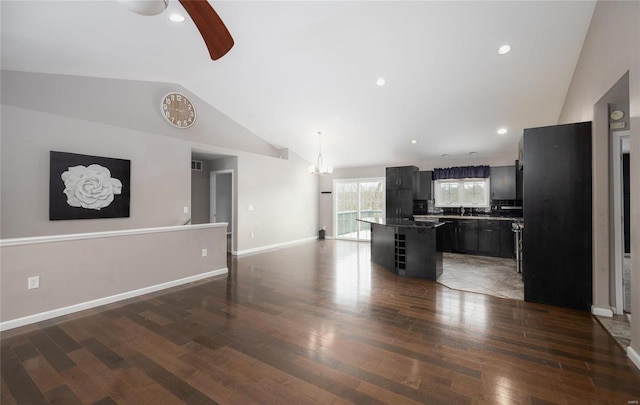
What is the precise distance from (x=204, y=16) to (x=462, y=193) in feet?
23.4

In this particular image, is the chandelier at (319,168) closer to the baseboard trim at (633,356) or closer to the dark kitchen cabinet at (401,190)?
the dark kitchen cabinet at (401,190)

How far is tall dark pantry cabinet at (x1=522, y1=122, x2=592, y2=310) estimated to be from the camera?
10.2ft

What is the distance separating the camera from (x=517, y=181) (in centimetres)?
648

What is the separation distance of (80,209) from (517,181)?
8.65 meters

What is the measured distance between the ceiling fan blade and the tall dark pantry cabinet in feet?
11.8

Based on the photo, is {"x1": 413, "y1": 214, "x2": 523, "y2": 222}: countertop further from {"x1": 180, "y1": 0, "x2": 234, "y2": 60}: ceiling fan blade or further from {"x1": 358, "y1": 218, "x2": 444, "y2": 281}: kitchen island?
{"x1": 180, "y1": 0, "x2": 234, "y2": 60}: ceiling fan blade

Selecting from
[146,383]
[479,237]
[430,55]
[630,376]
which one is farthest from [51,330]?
[479,237]

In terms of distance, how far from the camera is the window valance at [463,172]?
6777 millimetres

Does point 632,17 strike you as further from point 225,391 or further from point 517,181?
point 517,181

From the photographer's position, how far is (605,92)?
273 centimetres

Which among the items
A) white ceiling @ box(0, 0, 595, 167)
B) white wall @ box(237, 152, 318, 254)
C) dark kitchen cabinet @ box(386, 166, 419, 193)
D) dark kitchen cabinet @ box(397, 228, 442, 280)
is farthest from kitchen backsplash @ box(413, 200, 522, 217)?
white wall @ box(237, 152, 318, 254)

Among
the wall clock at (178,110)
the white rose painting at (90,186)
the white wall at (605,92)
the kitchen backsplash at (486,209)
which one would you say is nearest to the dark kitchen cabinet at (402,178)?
the kitchen backsplash at (486,209)

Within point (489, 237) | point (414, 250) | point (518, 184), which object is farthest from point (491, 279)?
point (518, 184)

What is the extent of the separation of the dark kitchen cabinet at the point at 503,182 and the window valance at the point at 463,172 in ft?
0.64
